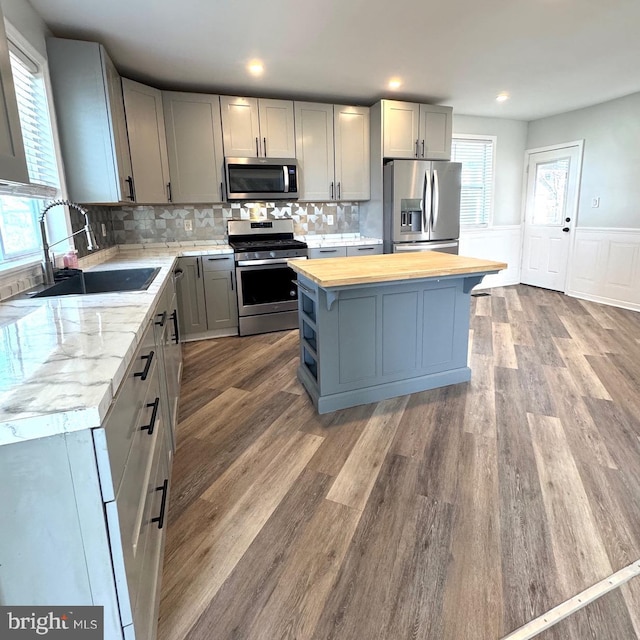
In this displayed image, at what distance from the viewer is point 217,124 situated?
4008 mm

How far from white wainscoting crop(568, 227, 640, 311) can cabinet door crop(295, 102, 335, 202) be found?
137 inches

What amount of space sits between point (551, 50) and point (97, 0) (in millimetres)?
3333

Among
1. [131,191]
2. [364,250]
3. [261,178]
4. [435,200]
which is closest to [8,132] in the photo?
[131,191]

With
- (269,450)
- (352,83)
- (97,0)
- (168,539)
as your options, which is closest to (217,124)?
(352,83)

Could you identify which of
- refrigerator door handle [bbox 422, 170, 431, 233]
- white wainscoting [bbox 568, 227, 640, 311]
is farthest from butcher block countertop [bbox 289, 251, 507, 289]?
white wainscoting [bbox 568, 227, 640, 311]

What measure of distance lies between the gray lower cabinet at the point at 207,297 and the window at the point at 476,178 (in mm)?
3532

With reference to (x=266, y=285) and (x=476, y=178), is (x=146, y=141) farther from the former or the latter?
(x=476, y=178)

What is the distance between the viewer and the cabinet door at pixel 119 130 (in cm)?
296

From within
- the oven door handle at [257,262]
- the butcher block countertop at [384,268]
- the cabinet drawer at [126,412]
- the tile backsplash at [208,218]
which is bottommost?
the cabinet drawer at [126,412]

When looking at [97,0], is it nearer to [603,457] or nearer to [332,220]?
[332,220]

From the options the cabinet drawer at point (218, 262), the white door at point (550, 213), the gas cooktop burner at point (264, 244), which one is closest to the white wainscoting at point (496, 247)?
the white door at point (550, 213)

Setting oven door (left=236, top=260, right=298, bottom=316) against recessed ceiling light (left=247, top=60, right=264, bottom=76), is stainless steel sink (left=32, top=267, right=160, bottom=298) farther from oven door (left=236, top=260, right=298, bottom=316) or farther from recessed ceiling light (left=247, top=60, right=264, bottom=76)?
recessed ceiling light (left=247, top=60, right=264, bottom=76)

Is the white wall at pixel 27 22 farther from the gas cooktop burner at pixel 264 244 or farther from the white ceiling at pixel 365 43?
the gas cooktop burner at pixel 264 244

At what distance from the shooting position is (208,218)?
448cm
